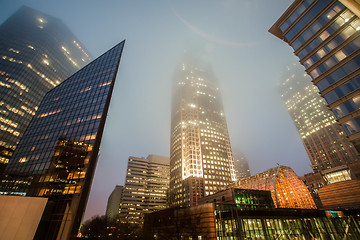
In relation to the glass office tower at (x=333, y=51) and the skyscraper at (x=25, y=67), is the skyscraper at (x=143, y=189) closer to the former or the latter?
the skyscraper at (x=25, y=67)

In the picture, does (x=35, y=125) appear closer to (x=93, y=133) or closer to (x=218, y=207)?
(x=93, y=133)

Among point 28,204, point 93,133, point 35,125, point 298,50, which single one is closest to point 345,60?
point 298,50

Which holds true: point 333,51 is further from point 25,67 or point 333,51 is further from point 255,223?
point 25,67

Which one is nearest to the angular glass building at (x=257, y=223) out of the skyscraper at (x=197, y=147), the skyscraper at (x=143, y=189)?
the skyscraper at (x=197, y=147)

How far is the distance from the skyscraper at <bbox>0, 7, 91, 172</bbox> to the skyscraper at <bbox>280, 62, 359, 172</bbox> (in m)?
186

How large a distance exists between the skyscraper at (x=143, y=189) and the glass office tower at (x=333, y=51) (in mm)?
162610

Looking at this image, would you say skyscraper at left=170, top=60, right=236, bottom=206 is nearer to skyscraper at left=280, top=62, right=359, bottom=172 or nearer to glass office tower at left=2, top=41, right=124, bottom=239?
skyscraper at left=280, top=62, right=359, bottom=172

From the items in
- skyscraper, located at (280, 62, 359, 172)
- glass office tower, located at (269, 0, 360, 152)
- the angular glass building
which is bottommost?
the angular glass building

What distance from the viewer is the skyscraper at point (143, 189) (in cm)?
15262

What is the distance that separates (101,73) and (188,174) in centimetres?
8848

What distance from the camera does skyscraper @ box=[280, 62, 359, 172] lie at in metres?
115

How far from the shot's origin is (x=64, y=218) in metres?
38.7

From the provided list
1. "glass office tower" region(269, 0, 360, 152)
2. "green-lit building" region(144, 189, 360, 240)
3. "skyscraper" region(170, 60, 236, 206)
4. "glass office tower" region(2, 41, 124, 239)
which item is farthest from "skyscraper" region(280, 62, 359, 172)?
"glass office tower" region(2, 41, 124, 239)

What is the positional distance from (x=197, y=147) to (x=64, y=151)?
3760 inches
